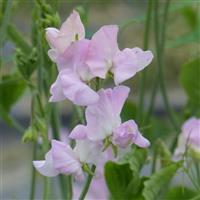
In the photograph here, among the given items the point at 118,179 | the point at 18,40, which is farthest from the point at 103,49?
the point at 18,40

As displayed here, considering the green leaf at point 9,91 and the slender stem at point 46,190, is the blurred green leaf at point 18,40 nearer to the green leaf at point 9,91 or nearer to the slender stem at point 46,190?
the green leaf at point 9,91

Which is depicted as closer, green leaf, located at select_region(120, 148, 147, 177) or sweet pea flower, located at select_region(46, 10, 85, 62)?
sweet pea flower, located at select_region(46, 10, 85, 62)

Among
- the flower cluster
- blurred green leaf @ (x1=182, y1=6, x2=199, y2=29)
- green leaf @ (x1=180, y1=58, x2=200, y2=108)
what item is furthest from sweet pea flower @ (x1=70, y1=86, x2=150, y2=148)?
blurred green leaf @ (x1=182, y1=6, x2=199, y2=29)

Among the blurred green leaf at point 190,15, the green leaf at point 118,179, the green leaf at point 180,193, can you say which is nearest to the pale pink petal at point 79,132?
the green leaf at point 118,179

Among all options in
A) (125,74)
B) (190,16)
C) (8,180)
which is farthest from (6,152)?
(125,74)

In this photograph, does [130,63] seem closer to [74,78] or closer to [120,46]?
[74,78]

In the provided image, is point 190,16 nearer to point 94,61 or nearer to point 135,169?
point 135,169

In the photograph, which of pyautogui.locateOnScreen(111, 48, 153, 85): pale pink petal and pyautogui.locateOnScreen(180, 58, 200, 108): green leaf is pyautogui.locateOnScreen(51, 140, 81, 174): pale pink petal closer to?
pyautogui.locateOnScreen(111, 48, 153, 85): pale pink petal
